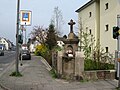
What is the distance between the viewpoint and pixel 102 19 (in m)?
36.9

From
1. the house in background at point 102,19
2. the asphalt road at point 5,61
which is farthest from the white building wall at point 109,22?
the asphalt road at point 5,61

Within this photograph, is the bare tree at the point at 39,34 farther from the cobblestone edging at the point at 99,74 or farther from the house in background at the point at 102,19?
the cobblestone edging at the point at 99,74

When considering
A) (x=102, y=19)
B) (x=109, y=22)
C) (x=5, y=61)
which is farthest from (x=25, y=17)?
(x=5, y=61)

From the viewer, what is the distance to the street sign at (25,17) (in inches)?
775

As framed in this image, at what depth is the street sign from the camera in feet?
64.6

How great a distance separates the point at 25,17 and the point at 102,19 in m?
18.8

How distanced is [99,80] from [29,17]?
270 inches

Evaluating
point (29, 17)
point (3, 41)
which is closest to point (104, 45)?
point (29, 17)

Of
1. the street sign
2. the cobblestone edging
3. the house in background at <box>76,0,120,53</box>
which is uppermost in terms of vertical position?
the house in background at <box>76,0,120,53</box>

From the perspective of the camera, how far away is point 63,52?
58.6 feet

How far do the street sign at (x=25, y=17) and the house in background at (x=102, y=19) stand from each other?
42.6 ft

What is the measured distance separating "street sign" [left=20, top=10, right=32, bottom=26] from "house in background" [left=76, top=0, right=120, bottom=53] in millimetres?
12991

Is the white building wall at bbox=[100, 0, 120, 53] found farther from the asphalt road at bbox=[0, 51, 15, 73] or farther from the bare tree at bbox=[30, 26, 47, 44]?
the bare tree at bbox=[30, 26, 47, 44]

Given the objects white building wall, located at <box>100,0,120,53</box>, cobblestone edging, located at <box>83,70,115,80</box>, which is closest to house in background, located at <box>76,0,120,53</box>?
white building wall, located at <box>100,0,120,53</box>
